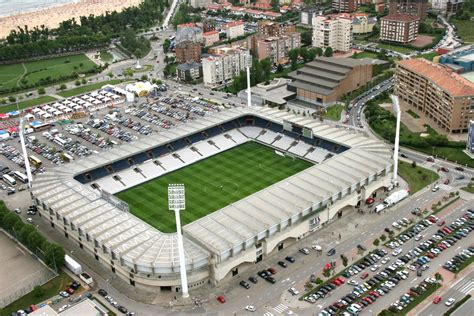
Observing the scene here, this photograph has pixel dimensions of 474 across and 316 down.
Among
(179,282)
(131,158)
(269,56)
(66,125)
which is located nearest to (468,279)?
(179,282)

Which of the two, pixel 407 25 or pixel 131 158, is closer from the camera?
pixel 131 158

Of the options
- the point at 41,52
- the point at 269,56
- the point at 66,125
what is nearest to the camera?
the point at 66,125

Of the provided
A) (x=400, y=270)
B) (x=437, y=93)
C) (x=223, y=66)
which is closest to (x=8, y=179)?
(x=223, y=66)

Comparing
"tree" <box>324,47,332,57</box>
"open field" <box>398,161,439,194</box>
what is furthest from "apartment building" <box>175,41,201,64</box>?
"open field" <box>398,161,439,194</box>

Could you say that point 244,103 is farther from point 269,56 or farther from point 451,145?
point 451,145

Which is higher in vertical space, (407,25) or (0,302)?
(407,25)

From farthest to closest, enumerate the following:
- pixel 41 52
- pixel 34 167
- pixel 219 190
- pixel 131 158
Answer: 1. pixel 41 52
2. pixel 34 167
3. pixel 131 158
4. pixel 219 190

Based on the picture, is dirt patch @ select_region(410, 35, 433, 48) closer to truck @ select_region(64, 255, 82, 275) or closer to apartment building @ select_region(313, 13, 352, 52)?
apartment building @ select_region(313, 13, 352, 52)
